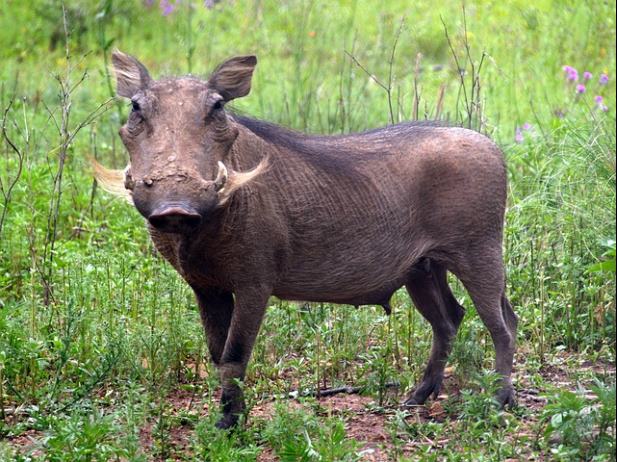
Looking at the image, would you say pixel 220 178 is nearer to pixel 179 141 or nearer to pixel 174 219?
pixel 179 141

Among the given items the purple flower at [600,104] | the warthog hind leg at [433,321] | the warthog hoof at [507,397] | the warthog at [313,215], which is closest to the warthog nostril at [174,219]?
the warthog at [313,215]

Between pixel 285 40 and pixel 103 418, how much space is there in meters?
7.48

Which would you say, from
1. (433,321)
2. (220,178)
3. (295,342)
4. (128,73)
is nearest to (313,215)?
(220,178)

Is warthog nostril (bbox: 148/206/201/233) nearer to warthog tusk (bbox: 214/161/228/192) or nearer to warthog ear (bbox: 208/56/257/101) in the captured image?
warthog tusk (bbox: 214/161/228/192)

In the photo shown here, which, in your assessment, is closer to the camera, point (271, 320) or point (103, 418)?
point (103, 418)

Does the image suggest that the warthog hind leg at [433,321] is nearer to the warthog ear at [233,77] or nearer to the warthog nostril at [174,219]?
the warthog ear at [233,77]

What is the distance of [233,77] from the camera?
4.24 meters

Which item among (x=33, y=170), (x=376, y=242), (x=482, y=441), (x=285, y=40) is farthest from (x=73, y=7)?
(x=482, y=441)

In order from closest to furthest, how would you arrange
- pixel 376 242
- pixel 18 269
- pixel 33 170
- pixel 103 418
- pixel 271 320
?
1. pixel 103 418
2. pixel 376 242
3. pixel 271 320
4. pixel 18 269
5. pixel 33 170

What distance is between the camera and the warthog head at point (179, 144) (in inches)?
146

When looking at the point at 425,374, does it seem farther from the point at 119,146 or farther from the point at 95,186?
the point at 119,146

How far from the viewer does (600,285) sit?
17.6 ft

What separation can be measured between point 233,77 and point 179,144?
49cm

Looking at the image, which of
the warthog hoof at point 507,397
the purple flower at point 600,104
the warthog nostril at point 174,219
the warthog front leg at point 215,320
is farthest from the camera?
the purple flower at point 600,104
